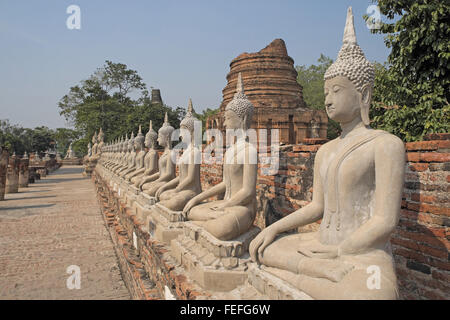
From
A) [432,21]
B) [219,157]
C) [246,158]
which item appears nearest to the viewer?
[246,158]

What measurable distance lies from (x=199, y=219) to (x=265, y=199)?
205 centimetres

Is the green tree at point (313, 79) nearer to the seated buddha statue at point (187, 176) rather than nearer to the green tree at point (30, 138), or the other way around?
the seated buddha statue at point (187, 176)

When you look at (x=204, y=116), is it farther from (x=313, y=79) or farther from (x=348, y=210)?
(x=348, y=210)

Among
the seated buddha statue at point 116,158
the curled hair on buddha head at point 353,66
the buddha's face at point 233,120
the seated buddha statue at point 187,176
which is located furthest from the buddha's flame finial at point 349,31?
the seated buddha statue at point 116,158

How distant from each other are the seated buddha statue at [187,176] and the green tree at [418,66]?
4639mm

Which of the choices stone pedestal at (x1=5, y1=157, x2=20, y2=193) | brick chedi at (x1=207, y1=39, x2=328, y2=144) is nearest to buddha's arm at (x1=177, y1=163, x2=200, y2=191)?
brick chedi at (x1=207, y1=39, x2=328, y2=144)

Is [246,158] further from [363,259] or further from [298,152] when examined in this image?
[363,259]

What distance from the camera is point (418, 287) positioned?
3100 millimetres

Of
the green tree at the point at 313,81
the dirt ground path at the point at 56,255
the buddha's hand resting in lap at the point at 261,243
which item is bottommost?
the dirt ground path at the point at 56,255

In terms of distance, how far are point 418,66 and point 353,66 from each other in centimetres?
639

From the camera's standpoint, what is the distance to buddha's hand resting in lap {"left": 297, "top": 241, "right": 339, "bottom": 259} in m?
2.32

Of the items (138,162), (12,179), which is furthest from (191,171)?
(12,179)

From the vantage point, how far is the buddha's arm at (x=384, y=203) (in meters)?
2.20
